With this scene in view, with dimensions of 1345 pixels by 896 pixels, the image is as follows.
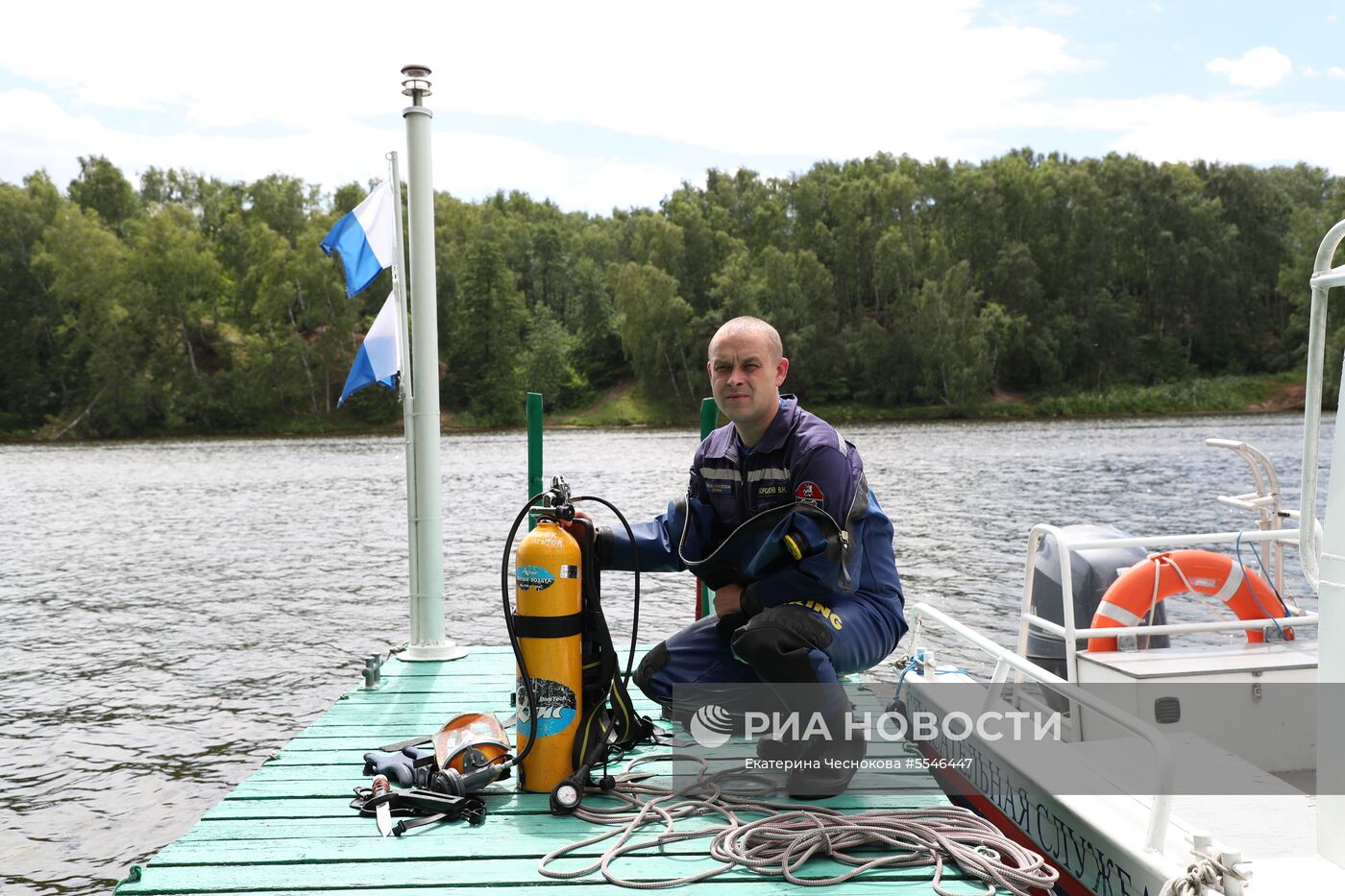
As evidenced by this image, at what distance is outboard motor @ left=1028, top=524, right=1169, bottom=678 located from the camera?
511cm

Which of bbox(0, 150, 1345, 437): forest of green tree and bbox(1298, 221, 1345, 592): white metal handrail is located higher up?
Answer: bbox(0, 150, 1345, 437): forest of green tree

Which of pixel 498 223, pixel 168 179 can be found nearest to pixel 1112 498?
pixel 498 223

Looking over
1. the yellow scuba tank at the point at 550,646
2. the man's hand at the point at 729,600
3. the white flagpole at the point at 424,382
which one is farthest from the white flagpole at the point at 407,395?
the man's hand at the point at 729,600

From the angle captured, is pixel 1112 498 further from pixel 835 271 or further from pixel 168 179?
pixel 168 179

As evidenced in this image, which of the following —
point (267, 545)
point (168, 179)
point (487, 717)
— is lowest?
point (267, 545)

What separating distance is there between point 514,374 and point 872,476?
36.8 metres

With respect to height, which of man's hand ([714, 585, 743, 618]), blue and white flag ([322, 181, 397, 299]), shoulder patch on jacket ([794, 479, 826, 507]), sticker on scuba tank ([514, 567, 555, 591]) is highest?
blue and white flag ([322, 181, 397, 299])

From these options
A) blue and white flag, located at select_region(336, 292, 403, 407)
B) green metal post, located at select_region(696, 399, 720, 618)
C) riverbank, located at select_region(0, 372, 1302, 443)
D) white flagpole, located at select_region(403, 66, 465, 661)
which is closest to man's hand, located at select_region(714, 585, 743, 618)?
green metal post, located at select_region(696, 399, 720, 618)

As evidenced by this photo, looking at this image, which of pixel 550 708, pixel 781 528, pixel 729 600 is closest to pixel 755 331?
pixel 781 528

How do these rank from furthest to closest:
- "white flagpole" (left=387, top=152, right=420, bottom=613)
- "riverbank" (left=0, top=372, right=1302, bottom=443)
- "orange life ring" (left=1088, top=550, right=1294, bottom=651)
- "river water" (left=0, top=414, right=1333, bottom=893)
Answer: "riverbank" (left=0, top=372, right=1302, bottom=443) → "river water" (left=0, top=414, right=1333, bottom=893) → "white flagpole" (left=387, top=152, right=420, bottom=613) → "orange life ring" (left=1088, top=550, right=1294, bottom=651)

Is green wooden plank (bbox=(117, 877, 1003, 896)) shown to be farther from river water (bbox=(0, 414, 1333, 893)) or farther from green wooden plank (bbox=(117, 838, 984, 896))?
river water (bbox=(0, 414, 1333, 893))

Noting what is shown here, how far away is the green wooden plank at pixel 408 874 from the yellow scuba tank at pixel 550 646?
55 cm

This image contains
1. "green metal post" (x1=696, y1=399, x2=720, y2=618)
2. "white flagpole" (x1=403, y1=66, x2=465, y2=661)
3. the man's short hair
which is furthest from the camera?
"white flagpole" (x1=403, y1=66, x2=465, y2=661)

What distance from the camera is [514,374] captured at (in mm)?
60031
